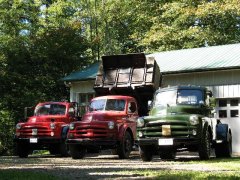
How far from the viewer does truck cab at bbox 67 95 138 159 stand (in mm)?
16109

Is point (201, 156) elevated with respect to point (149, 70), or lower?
lower

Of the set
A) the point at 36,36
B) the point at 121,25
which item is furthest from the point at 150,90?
the point at 121,25

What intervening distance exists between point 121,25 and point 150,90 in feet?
89.7

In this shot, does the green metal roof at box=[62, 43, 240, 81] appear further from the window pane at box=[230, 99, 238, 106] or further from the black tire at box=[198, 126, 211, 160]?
the black tire at box=[198, 126, 211, 160]

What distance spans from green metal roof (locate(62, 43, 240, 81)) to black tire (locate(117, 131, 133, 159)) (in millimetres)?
7236

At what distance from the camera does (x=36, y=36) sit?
113 ft

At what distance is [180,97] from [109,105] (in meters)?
3.19

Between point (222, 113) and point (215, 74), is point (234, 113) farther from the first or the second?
point (215, 74)

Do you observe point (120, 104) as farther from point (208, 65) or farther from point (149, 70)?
point (208, 65)

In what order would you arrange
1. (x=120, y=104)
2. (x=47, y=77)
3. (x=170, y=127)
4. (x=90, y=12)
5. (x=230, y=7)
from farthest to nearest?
(x=90, y=12)
(x=47, y=77)
(x=230, y=7)
(x=120, y=104)
(x=170, y=127)

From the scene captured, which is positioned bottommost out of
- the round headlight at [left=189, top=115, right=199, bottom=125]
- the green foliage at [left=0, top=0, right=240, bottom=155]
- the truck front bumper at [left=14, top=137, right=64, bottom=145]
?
the truck front bumper at [left=14, top=137, right=64, bottom=145]

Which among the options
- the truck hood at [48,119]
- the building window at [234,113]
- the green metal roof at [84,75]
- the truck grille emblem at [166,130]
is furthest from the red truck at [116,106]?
the green metal roof at [84,75]

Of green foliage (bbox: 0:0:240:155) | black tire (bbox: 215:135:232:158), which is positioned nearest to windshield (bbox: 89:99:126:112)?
black tire (bbox: 215:135:232:158)

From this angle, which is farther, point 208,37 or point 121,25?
point 121,25
